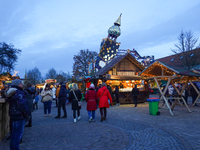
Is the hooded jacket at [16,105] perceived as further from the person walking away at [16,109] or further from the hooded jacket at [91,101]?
the hooded jacket at [91,101]

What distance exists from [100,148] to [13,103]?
2.42 m

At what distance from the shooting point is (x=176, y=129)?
20.2 feet

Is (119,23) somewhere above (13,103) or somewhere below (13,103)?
above

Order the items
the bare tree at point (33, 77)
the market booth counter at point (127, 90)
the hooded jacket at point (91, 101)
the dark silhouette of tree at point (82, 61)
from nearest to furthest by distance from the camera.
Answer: the hooded jacket at point (91, 101)
the market booth counter at point (127, 90)
the dark silhouette of tree at point (82, 61)
the bare tree at point (33, 77)

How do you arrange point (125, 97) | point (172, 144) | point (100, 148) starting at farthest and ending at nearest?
point (125, 97) → point (172, 144) → point (100, 148)

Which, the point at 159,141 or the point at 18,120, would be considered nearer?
the point at 18,120

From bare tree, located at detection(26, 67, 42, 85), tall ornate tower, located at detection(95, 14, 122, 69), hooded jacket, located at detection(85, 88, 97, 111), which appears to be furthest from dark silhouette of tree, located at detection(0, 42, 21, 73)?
bare tree, located at detection(26, 67, 42, 85)

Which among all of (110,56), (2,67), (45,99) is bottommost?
(45,99)

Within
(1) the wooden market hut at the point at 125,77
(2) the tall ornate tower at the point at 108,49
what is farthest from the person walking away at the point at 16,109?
(2) the tall ornate tower at the point at 108,49

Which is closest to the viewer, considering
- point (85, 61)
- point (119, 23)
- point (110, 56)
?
point (110, 56)

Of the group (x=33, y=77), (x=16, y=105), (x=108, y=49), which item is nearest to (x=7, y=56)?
(x=108, y=49)

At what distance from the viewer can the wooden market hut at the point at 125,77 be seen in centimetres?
1616

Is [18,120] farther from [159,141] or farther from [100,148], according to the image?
Answer: [159,141]

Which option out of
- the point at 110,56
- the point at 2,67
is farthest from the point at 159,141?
the point at 2,67
